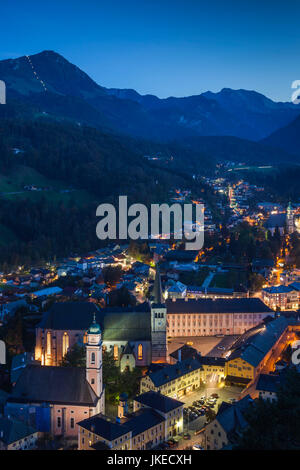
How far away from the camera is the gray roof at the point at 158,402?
25438 mm

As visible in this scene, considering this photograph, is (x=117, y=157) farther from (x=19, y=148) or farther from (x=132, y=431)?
(x=132, y=431)

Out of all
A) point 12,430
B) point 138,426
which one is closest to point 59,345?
point 12,430

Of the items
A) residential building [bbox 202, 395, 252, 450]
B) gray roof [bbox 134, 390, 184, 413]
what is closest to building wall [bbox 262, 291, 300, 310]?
gray roof [bbox 134, 390, 184, 413]

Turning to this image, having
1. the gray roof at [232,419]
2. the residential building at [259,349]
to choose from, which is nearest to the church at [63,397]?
the gray roof at [232,419]

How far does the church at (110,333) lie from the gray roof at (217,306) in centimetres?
757

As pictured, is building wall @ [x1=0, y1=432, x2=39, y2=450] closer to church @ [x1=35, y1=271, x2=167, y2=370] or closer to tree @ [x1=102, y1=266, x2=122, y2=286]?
church @ [x1=35, y1=271, x2=167, y2=370]

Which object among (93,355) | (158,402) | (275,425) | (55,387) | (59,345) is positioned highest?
(93,355)

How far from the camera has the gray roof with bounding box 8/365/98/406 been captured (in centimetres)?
2592

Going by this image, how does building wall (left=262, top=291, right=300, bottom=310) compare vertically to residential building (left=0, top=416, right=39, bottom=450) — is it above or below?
above

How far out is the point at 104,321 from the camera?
35.1m

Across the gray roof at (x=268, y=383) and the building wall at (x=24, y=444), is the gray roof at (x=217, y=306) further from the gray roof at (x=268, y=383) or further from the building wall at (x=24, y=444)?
the building wall at (x=24, y=444)

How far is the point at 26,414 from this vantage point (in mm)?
25609

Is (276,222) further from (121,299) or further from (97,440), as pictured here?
(97,440)

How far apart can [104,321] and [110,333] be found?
1.00 meters
